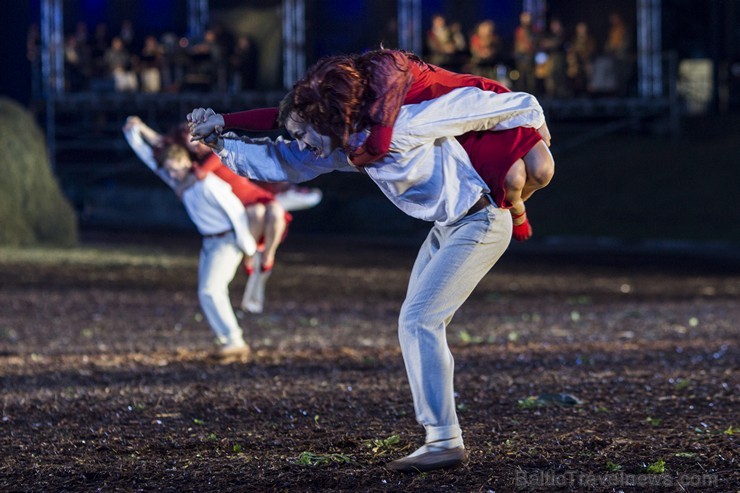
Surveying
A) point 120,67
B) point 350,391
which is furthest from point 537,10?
point 350,391

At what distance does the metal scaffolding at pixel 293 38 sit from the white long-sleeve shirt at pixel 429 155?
24333mm

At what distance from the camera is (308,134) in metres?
5.34

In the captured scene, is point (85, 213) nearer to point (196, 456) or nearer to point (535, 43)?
point (535, 43)

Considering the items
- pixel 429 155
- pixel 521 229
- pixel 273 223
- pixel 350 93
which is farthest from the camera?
pixel 273 223

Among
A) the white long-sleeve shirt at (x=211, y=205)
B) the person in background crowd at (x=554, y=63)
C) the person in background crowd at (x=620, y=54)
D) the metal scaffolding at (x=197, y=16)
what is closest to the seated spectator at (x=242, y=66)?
the metal scaffolding at (x=197, y=16)

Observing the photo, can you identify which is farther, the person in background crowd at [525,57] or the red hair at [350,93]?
the person in background crowd at [525,57]

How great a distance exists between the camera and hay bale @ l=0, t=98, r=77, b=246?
75.6 feet

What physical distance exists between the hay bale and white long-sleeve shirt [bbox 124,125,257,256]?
13663mm

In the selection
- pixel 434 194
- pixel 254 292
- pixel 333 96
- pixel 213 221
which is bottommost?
pixel 254 292

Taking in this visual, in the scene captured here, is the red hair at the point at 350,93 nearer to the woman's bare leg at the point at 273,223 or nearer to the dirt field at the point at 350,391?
the dirt field at the point at 350,391

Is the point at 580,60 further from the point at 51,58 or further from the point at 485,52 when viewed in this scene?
the point at 51,58

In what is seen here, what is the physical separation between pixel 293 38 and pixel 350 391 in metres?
22.3

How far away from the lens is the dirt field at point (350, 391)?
585cm

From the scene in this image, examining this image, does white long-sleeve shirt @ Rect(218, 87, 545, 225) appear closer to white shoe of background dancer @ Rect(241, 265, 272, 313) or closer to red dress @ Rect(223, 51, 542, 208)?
red dress @ Rect(223, 51, 542, 208)
